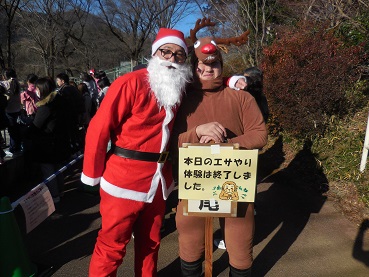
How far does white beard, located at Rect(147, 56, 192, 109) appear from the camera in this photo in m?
1.94

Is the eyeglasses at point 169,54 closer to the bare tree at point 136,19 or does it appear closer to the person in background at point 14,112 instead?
the person in background at point 14,112

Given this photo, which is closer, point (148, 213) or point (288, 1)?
point (148, 213)

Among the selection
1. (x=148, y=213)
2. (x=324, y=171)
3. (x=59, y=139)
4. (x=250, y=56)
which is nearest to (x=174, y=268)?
(x=148, y=213)

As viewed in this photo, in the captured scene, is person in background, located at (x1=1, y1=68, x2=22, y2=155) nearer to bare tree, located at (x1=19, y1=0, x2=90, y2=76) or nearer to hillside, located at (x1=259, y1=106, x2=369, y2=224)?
hillside, located at (x1=259, y1=106, x2=369, y2=224)

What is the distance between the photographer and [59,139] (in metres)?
3.92

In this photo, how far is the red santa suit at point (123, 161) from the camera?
192cm

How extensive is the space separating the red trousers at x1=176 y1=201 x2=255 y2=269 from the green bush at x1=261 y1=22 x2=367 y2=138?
3.50 metres

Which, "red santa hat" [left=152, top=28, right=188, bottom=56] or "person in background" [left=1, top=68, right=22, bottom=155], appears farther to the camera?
"person in background" [left=1, top=68, right=22, bottom=155]

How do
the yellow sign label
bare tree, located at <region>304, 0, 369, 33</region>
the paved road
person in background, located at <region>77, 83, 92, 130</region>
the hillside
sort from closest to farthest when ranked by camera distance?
the yellow sign label, the paved road, the hillside, bare tree, located at <region>304, 0, 369, 33</region>, person in background, located at <region>77, 83, 92, 130</region>

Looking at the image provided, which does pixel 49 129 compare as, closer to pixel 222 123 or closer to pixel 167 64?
pixel 167 64

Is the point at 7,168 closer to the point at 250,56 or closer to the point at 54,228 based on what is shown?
the point at 54,228

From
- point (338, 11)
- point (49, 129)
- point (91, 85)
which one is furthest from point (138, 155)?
point (338, 11)

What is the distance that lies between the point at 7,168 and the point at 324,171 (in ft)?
15.4

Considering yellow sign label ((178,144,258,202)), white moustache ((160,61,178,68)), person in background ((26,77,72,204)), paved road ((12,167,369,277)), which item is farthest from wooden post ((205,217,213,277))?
person in background ((26,77,72,204))
